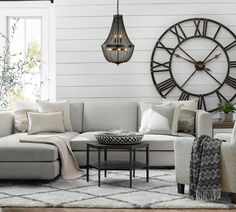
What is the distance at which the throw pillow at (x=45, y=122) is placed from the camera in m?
6.58

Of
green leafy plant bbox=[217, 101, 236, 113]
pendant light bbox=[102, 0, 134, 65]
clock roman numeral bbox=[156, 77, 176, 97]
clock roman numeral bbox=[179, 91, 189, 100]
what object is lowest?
green leafy plant bbox=[217, 101, 236, 113]

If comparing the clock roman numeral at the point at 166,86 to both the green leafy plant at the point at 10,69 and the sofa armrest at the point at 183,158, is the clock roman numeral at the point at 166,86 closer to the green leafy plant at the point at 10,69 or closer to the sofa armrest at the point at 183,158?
the green leafy plant at the point at 10,69

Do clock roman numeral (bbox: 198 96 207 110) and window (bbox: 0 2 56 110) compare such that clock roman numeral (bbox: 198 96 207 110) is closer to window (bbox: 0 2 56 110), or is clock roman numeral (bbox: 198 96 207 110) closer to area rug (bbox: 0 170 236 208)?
area rug (bbox: 0 170 236 208)

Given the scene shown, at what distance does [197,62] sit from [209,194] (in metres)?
3.05

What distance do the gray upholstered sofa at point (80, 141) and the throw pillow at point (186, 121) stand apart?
107mm

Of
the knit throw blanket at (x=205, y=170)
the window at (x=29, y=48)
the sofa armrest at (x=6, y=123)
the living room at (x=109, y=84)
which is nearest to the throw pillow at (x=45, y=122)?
the living room at (x=109, y=84)

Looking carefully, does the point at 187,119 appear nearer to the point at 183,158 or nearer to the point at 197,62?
the point at 197,62

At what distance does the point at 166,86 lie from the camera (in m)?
7.36

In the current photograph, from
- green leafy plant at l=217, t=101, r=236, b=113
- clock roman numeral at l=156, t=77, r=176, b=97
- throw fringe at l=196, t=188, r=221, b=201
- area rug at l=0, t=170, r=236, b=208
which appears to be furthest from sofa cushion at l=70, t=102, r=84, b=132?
throw fringe at l=196, t=188, r=221, b=201

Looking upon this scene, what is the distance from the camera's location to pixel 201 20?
24.0 ft

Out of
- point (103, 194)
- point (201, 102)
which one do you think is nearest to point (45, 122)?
point (103, 194)

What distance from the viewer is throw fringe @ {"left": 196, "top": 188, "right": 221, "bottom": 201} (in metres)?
4.57

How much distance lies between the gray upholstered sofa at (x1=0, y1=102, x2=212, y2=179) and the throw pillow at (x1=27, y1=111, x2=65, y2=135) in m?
0.15

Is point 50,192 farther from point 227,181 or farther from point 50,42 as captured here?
point 50,42
